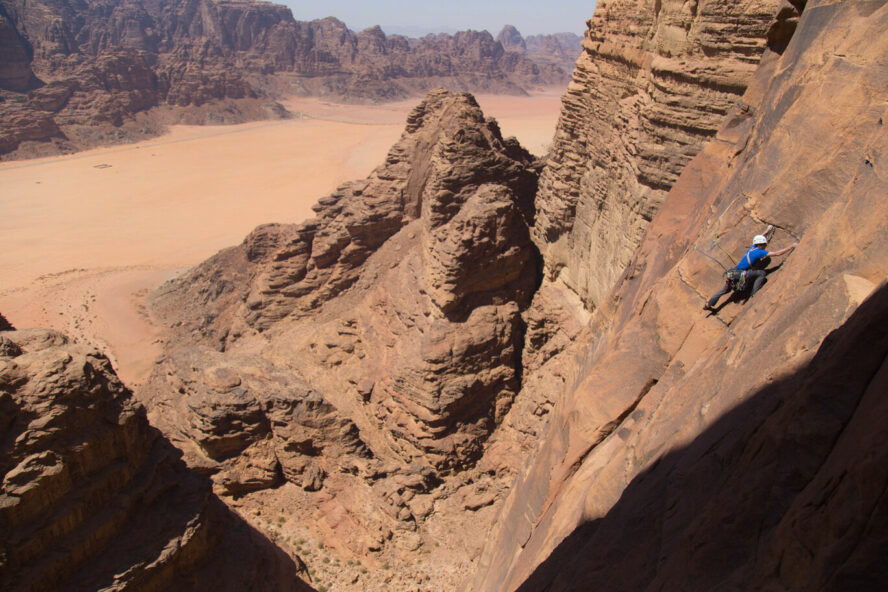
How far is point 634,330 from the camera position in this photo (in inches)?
298

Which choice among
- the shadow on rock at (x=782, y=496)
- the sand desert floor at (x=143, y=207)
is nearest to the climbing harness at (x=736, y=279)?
the shadow on rock at (x=782, y=496)

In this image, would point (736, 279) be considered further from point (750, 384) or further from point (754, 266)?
point (750, 384)

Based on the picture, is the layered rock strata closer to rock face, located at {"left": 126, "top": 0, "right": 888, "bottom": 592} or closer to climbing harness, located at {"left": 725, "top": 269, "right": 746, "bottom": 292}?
rock face, located at {"left": 126, "top": 0, "right": 888, "bottom": 592}

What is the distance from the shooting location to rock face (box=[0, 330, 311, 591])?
6887 millimetres

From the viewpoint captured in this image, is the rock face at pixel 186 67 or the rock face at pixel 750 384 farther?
the rock face at pixel 186 67

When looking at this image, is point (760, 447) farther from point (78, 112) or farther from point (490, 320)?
point (78, 112)

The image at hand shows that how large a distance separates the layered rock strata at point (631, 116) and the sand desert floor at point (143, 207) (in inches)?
725

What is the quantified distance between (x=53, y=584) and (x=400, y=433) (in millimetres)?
7521

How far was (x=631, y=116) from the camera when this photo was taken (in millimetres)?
10906

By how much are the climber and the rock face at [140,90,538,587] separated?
24.5 ft

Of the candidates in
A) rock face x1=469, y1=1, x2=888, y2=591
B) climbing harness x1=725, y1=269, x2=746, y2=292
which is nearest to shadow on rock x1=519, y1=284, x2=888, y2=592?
rock face x1=469, y1=1, x2=888, y2=591

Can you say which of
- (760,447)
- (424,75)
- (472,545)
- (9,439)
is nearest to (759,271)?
(760,447)

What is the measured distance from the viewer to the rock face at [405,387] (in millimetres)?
12484

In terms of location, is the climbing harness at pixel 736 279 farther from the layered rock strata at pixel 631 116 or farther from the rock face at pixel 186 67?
the rock face at pixel 186 67
